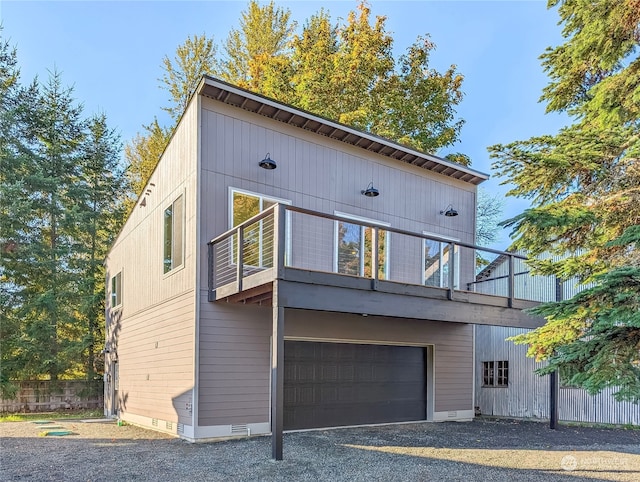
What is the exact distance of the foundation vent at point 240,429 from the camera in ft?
25.6

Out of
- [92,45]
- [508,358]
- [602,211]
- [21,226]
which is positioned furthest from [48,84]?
[602,211]

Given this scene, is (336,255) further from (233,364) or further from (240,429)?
(240,429)

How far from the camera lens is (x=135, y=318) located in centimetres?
1173

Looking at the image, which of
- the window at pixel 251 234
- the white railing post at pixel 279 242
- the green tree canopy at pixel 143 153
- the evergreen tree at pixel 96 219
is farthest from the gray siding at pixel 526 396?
the green tree canopy at pixel 143 153

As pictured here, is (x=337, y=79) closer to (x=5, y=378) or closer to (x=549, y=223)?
(x=549, y=223)

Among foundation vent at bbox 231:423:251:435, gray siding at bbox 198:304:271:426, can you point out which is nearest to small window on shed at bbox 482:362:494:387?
gray siding at bbox 198:304:271:426

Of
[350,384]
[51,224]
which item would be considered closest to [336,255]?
[350,384]

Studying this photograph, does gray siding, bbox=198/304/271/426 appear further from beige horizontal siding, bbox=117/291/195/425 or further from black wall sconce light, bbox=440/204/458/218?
black wall sconce light, bbox=440/204/458/218

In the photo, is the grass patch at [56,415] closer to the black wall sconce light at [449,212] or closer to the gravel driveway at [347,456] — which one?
the gravel driveway at [347,456]

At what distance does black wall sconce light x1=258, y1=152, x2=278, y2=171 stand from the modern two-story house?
25 mm

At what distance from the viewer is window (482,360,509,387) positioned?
488 inches

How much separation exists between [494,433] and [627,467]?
3097 mm

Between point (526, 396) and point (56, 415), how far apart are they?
13.4 m

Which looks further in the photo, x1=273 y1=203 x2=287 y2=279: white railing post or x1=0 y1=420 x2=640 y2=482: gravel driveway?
x1=273 y1=203 x2=287 y2=279: white railing post
